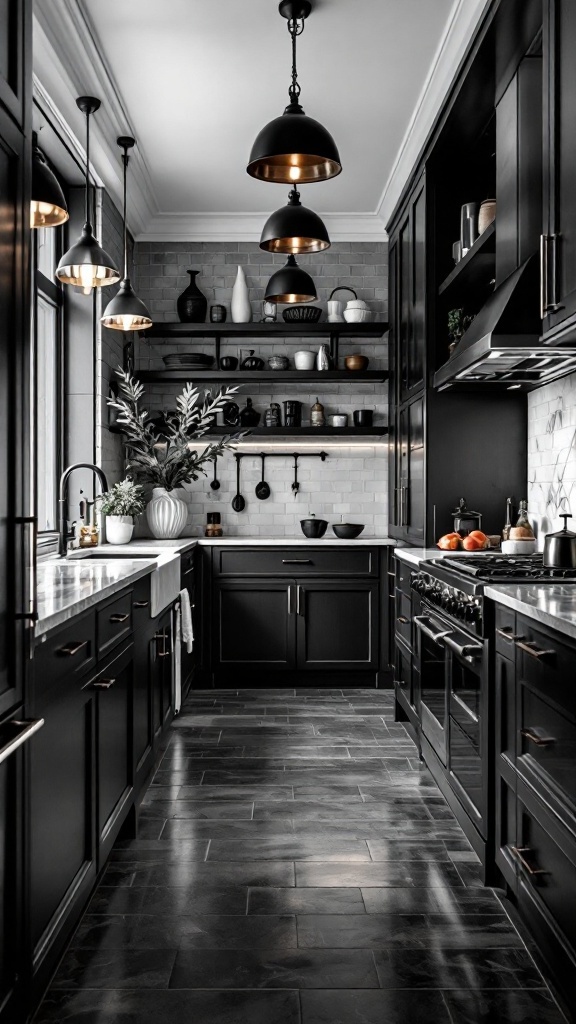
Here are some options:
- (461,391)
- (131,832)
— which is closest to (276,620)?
(461,391)

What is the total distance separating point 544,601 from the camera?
84.7 inches

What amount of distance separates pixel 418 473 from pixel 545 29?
2.42 meters

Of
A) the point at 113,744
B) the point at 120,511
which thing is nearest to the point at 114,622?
the point at 113,744

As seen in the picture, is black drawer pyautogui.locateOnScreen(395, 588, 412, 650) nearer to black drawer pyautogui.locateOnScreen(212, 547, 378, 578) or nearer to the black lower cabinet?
black drawer pyautogui.locateOnScreen(212, 547, 378, 578)

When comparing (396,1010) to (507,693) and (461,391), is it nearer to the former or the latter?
(507,693)

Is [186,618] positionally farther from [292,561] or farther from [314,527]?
[314,527]

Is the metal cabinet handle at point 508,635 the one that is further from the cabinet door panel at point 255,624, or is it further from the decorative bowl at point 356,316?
the decorative bowl at point 356,316

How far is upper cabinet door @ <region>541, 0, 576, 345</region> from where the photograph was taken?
2.48m

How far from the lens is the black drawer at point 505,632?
2.32 m

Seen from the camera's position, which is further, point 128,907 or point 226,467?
point 226,467

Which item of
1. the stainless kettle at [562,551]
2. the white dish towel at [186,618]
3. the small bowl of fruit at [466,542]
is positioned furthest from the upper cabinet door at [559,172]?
the white dish towel at [186,618]

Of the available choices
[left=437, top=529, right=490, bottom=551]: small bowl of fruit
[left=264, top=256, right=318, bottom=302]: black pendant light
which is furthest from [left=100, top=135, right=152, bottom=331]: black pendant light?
[left=437, top=529, right=490, bottom=551]: small bowl of fruit

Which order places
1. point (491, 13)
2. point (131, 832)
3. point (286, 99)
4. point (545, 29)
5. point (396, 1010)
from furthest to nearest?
point (286, 99)
point (491, 13)
point (131, 832)
point (545, 29)
point (396, 1010)

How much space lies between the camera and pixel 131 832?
289 centimetres
